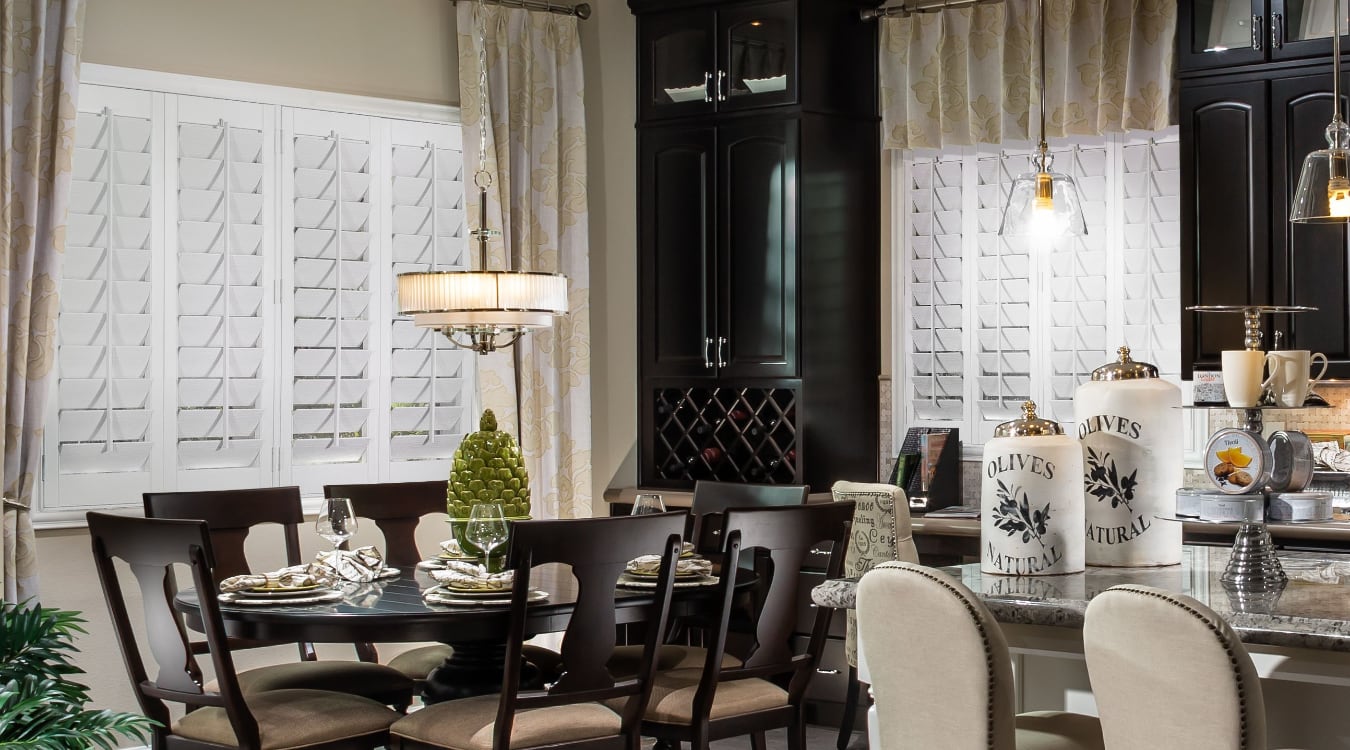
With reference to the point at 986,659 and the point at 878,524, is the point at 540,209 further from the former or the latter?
the point at 986,659

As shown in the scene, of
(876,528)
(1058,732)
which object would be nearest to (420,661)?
(876,528)

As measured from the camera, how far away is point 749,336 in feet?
16.3

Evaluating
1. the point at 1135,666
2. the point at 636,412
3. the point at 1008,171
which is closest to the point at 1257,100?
the point at 1008,171

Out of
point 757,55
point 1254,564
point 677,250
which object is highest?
point 757,55

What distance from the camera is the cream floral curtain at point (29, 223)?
408 centimetres

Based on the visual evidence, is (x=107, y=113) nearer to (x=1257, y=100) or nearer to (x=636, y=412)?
(x=636, y=412)

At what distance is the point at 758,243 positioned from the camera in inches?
195

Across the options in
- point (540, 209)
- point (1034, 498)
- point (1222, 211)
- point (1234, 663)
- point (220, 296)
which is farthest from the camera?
point (540, 209)

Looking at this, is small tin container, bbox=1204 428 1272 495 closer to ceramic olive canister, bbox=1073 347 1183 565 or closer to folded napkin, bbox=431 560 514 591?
ceramic olive canister, bbox=1073 347 1183 565

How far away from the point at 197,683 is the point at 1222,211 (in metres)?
3.31

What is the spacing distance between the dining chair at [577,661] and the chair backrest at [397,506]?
1184 mm

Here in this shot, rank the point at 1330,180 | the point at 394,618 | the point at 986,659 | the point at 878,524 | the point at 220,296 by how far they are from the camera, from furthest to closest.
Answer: the point at 220,296 < the point at 878,524 < the point at 394,618 < the point at 1330,180 < the point at 986,659

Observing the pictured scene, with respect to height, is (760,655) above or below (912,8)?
below

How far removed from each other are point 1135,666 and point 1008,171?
12.4ft
